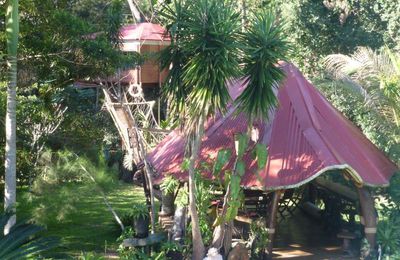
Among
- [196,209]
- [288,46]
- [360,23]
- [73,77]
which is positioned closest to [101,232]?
[73,77]

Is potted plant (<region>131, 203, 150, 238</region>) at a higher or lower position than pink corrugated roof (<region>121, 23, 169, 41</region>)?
lower

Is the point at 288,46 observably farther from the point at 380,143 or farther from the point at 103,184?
the point at 103,184

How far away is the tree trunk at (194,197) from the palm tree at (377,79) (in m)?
3.83

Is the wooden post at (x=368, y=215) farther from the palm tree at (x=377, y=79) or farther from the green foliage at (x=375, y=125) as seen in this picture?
the palm tree at (x=377, y=79)

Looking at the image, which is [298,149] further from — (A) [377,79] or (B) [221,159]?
(A) [377,79]

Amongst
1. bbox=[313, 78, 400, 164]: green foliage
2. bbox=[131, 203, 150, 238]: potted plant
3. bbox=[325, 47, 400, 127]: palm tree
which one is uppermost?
bbox=[325, 47, 400, 127]: palm tree

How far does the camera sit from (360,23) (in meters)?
19.7

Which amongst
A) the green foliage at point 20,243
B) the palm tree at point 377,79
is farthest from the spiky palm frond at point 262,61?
the green foliage at point 20,243

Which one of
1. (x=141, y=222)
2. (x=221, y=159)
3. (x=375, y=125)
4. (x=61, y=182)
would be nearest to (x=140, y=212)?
(x=141, y=222)

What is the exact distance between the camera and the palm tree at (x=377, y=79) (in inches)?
458

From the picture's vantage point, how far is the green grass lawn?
14.2 meters

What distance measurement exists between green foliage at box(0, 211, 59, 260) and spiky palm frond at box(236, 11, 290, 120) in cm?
364

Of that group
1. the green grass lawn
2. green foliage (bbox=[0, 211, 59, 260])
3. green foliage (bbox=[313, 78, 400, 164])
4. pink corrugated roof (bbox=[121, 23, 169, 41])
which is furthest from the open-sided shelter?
pink corrugated roof (bbox=[121, 23, 169, 41])

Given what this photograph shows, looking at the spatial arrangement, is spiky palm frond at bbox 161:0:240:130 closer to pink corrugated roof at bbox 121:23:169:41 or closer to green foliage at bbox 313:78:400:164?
green foliage at bbox 313:78:400:164
